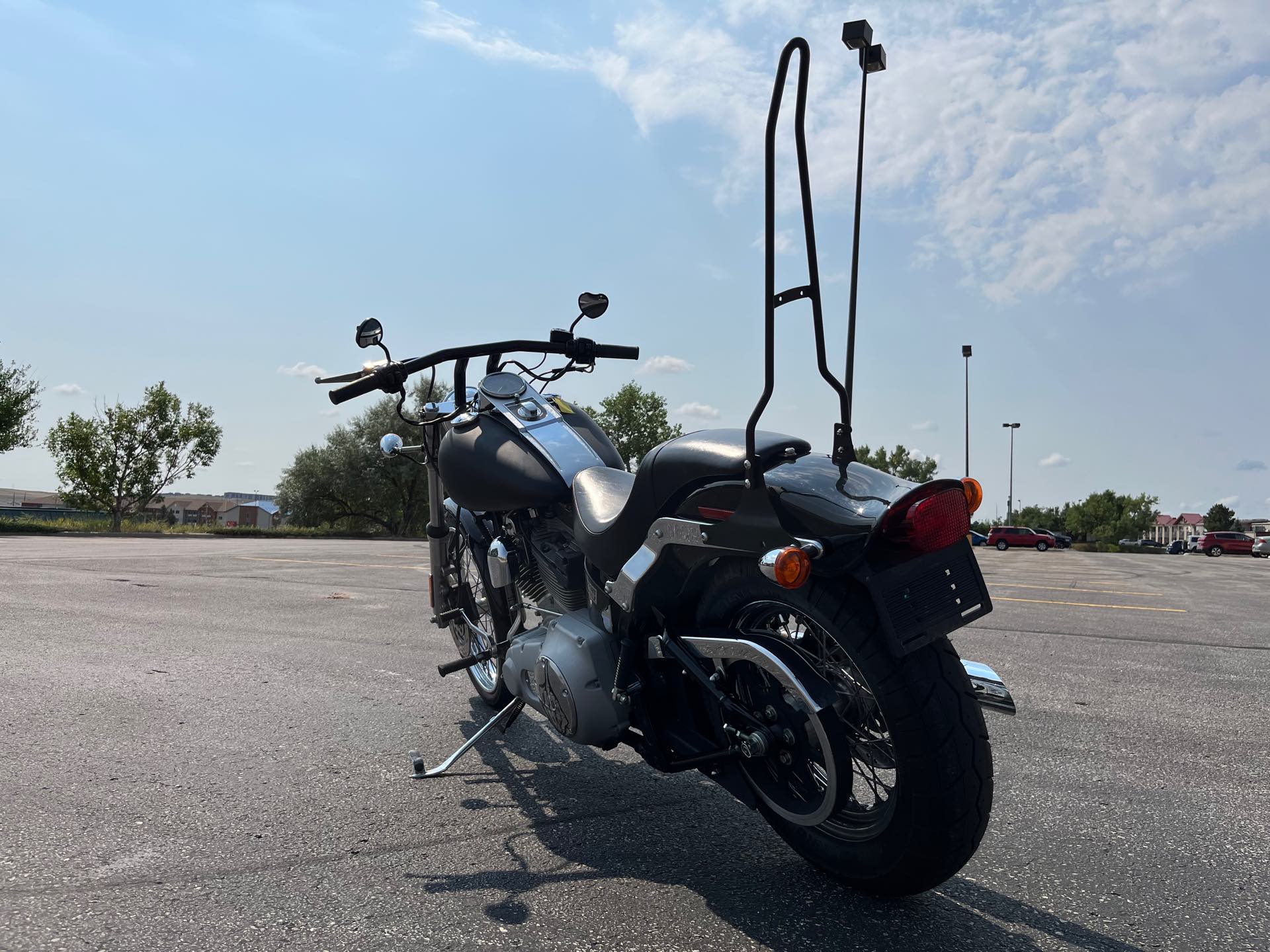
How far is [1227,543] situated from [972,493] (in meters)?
55.5

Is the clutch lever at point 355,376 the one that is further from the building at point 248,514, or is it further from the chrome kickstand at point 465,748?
the building at point 248,514

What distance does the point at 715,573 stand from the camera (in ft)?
8.06

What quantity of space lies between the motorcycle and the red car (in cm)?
5355

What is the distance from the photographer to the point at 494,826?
279cm

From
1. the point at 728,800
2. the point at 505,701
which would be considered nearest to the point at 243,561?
the point at 505,701

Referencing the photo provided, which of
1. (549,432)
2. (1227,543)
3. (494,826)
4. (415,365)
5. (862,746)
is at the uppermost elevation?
(415,365)

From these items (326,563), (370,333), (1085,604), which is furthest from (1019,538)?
(370,333)

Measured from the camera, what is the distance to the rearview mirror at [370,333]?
13.0 ft

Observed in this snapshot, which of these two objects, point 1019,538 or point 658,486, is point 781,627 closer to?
point 658,486

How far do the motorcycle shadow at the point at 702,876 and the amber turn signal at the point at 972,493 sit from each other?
1006 mm

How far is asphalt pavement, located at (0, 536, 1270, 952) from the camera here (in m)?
2.13

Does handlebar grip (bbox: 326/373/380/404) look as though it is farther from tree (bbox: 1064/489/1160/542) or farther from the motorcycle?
tree (bbox: 1064/489/1160/542)

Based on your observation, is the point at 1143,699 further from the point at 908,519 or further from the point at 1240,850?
the point at 908,519

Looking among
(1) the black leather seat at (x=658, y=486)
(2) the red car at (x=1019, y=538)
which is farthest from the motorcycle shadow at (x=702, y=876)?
(2) the red car at (x=1019, y=538)
